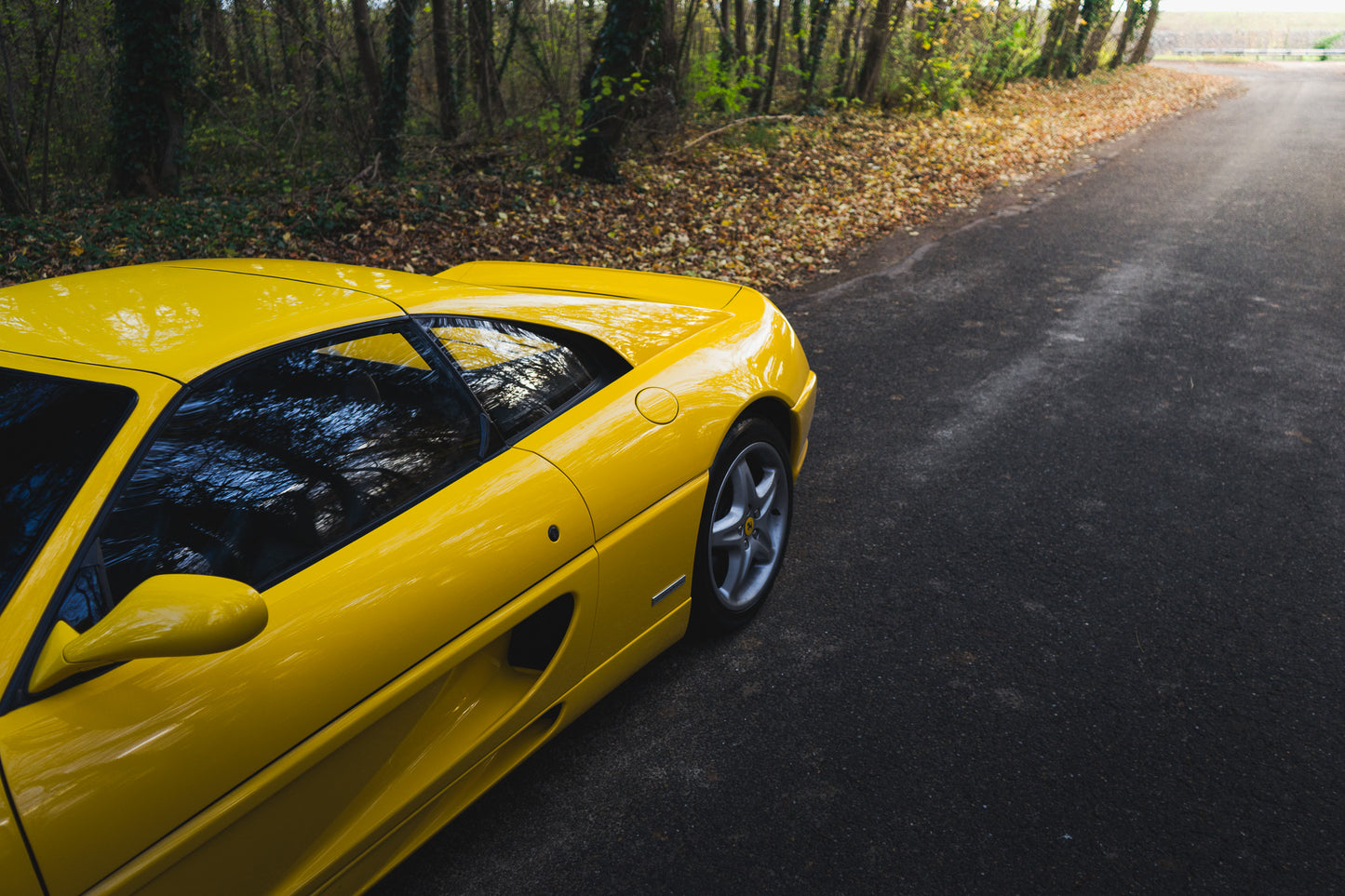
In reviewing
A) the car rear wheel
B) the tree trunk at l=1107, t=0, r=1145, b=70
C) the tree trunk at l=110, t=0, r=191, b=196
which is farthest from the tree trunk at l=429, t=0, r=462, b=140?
the tree trunk at l=1107, t=0, r=1145, b=70

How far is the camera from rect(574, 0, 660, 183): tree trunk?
9.94 metres

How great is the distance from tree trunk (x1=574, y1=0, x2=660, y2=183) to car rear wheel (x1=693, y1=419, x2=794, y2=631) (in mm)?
7622

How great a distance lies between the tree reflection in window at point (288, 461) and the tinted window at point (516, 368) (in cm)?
10

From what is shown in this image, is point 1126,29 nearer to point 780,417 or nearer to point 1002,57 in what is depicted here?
point 1002,57

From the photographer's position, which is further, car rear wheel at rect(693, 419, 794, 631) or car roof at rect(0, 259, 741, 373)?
car rear wheel at rect(693, 419, 794, 631)

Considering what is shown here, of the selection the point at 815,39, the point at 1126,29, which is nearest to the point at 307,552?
the point at 815,39

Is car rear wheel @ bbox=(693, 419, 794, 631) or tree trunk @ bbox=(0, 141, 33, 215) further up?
car rear wheel @ bbox=(693, 419, 794, 631)

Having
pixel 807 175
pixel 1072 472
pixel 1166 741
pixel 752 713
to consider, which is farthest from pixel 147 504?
pixel 807 175

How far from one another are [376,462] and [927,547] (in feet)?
7.68

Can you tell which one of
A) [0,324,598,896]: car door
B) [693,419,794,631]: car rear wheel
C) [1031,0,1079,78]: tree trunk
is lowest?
[693,419,794,631]: car rear wheel

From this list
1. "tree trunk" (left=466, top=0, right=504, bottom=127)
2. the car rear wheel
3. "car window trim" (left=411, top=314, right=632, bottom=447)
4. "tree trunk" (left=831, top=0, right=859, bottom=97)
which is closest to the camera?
"car window trim" (left=411, top=314, right=632, bottom=447)

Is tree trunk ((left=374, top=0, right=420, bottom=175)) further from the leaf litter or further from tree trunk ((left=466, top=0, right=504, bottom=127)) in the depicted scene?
tree trunk ((left=466, top=0, right=504, bottom=127))

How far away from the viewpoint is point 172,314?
2002 mm

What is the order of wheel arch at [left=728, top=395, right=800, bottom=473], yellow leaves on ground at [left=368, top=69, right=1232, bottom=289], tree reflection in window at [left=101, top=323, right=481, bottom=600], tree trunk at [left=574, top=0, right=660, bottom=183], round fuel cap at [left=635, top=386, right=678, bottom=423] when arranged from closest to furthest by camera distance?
tree reflection in window at [left=101, top=323, right=481, bottom=600] → round fuel cap at [left=635, top=386, right=678, bottom=423] → wheel arch at [left=728, top=395, right=800, bottom=473] → yellow leaves on ground at [left=368, top=69, right=1232, bottom=289] → tree trunk at [left=574, top=0, right=660, bottom=183]
